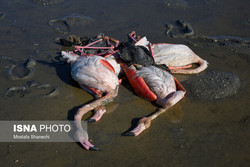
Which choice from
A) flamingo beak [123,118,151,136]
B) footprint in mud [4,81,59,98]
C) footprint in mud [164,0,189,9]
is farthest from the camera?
footprint in mud [164,0,189,9]

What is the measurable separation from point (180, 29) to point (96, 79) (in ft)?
11.5

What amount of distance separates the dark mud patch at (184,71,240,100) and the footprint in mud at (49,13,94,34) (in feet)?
11.2

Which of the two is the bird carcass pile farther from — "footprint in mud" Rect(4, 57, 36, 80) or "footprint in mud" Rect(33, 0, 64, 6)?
"footprint in mud" Rect(33, 0, 64, 6)

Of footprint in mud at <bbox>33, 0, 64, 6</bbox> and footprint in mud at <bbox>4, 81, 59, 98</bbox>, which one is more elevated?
footprint in mud at <bbox>33, 0, 64, 6</bbox>

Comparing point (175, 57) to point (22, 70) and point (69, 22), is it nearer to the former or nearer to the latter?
point (22, 70)

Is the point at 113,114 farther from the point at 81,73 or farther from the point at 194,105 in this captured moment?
the point at 194,105

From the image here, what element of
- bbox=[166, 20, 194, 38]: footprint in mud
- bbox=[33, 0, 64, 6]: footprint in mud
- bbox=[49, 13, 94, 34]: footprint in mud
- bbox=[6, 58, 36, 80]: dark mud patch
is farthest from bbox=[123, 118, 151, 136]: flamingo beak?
bbox=[33, 0, 64, 6]: footprint in mud

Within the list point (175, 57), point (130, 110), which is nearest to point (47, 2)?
point (175, 57)

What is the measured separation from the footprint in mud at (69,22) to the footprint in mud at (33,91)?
2.30 meters

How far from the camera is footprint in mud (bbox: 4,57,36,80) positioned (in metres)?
5.38

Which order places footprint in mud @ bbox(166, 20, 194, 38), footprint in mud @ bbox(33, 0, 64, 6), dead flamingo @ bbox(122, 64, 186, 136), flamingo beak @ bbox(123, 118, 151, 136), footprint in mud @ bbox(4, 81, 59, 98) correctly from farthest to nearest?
footprint in mud @ bbox(33, 0, 64, 6) → footprint in mud @ bbox(166, 20, 194, 38) → footprint in mud @ bbox(4, 81, 59, 98) → dead flamingo @ bbox(122, 64, 186, 136) → flamingo beak @ bbox(123, 118, 151, 136)

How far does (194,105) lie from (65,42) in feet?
10.4

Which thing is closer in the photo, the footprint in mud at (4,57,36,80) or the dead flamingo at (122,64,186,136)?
the dead flamingo at (122,64,186,136)

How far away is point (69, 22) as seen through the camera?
7.54m
